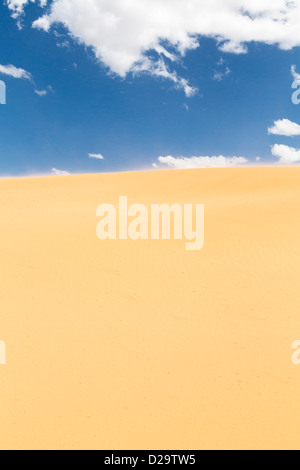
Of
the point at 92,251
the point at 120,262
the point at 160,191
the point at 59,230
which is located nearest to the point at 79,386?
the point at 120,262

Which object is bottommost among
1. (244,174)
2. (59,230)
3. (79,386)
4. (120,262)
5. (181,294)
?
(79,386)

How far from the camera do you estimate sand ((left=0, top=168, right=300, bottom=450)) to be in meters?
3.09

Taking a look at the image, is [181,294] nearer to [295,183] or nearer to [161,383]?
[161,383]

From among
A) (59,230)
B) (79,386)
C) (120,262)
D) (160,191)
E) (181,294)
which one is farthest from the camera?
(160,191)

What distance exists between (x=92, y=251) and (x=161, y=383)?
468 centimetres

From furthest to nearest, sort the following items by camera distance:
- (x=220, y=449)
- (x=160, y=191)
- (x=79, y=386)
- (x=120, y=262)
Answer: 1. (x=160, y=191)
2. (x=120, y=262)
3. (x=79, y=386)
4. (x=220, y=449)

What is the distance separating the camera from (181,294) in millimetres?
5941

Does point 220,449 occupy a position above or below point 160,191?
below

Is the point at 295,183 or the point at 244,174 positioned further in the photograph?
the point at 244,174

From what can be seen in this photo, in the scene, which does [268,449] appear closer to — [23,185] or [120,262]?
[120,262]

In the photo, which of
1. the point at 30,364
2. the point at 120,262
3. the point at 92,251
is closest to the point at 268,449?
the point at 30,364

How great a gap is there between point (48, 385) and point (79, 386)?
0.33 meters

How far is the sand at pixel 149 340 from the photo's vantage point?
3094 millimetres

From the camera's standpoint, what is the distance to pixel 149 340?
4.46m
